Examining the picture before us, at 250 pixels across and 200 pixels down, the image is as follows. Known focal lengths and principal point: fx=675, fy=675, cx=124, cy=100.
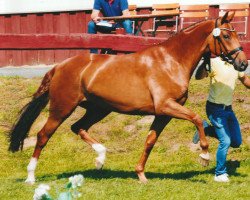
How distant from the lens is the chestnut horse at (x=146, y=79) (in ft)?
24.2

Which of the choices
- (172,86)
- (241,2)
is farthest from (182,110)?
(241,2)

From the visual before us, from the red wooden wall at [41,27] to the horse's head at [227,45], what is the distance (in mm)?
10073

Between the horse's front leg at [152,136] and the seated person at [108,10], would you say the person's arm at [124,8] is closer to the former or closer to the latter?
Answer: the seated person at [108,10]

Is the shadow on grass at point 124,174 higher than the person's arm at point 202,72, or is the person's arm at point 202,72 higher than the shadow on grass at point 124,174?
the person's arm at point 202,72

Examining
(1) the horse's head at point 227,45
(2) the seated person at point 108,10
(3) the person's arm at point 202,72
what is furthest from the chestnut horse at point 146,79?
(2) the seated person at point 108,10

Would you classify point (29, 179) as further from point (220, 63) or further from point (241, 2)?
point (241, 2)

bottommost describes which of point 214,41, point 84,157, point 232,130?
point 84,157

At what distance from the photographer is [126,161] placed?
9414mm

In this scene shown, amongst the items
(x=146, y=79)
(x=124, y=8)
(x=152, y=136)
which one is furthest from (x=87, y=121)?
(x=124, y=8)

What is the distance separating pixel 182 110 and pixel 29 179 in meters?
1.98

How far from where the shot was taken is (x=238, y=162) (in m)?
8.88

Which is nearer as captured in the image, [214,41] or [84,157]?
[214,41]

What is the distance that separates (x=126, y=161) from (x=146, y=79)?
6.96 ft

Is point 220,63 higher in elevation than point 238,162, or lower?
higher
